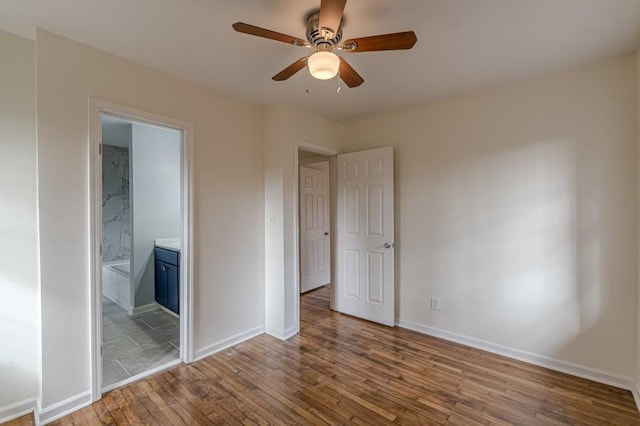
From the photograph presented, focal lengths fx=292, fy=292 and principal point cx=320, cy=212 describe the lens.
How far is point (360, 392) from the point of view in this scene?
84.1 inches

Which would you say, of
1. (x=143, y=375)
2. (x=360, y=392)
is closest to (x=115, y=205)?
(x=143, y=375)

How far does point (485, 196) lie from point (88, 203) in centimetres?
324

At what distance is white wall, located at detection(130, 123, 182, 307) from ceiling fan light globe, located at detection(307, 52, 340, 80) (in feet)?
8.92

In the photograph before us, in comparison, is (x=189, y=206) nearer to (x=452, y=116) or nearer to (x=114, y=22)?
(x=114, y=22)

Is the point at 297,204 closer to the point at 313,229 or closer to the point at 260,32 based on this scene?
the point at 313,229

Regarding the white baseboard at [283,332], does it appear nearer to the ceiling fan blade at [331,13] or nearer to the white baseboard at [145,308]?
the white baseboard at [145,308]

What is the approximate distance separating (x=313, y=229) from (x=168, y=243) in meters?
2.14

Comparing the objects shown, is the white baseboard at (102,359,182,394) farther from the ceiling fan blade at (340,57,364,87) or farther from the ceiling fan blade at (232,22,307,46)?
the ceiling fan blade at (340,57,364,87)

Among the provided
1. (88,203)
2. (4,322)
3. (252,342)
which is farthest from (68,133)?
(252,342)

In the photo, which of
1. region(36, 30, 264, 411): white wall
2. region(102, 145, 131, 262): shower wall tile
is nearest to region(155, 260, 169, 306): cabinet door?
region(36, 30, 264, 411): white wall

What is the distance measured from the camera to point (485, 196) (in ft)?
9.06

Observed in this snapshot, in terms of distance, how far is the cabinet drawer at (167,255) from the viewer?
3.41 meters

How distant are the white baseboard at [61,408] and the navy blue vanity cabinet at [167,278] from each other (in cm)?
145

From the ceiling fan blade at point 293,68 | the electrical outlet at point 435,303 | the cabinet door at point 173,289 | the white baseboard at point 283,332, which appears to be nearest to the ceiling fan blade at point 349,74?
the ceiling fan blade at point 293,68
